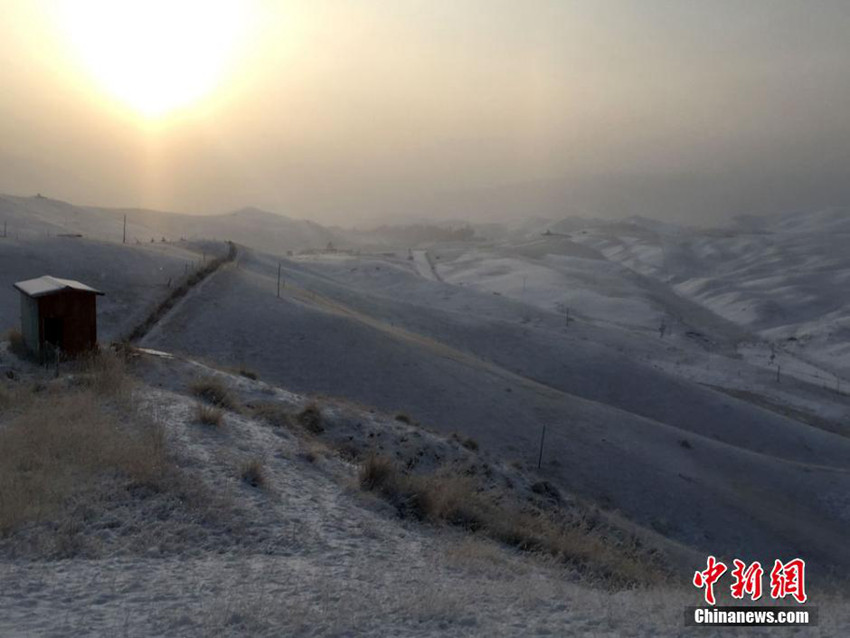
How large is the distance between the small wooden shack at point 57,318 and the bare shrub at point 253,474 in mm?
9237

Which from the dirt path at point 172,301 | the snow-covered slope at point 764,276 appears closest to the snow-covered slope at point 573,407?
the dirt path at point 172,301

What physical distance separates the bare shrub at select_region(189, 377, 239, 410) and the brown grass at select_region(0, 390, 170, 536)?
2809 millimetres

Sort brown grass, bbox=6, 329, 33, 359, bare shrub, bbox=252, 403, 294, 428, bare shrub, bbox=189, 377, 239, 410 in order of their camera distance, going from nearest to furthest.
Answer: bare shrub, bbox=252, 403, 294, 428 → bare shrub, bbox=189, 377, 239, 410 → brown grass, bbox=6, 329, 33, 359

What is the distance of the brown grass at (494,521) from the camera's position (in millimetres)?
11562

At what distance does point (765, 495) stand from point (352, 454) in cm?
1393

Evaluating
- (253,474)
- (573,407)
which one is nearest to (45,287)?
Result: (253,474)

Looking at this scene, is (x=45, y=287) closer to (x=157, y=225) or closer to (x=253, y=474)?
(x=253, y=474)

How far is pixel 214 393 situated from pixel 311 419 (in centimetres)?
202

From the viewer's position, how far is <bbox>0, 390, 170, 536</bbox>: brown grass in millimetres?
9914

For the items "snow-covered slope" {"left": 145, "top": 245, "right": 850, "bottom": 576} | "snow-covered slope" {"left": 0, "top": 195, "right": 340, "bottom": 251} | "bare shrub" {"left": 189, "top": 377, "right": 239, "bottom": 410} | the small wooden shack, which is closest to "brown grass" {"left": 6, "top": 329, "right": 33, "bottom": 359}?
the small wooden shack

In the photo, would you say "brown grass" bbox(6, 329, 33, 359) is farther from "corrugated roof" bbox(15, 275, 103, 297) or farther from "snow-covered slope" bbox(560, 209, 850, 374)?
"snow-covered slope" bbox(560, 209, 850, 374)

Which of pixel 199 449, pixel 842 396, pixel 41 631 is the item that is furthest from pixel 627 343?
pixel 41 631

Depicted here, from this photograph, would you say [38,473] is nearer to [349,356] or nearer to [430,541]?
[430,541]

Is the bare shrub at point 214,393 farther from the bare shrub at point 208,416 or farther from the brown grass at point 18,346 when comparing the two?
the brown grass at point 18,346
